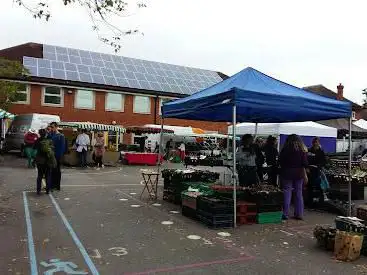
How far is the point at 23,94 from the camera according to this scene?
27.3m

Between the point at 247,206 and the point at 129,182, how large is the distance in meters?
7.13

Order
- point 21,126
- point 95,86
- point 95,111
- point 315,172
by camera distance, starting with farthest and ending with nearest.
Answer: point 95,111 < point 95,86 < point 21,126 < point 315,172

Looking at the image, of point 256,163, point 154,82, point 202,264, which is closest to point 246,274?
point 202,264

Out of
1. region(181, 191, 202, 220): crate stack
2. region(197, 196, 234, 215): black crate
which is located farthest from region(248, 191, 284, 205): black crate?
region(181, 191, 202, 220): crate stack

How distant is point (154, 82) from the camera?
32125 mm

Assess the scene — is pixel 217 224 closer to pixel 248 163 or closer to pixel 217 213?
pixel 217 213

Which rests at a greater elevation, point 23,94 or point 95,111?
point 23,94

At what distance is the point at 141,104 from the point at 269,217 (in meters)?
23.4

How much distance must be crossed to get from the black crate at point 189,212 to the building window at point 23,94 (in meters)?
21.2

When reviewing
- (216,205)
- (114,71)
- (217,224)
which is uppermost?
(114,71)

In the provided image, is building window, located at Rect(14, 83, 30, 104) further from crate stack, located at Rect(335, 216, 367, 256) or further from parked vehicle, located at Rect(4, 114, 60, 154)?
crate stack, located at Rect(335, 216, 367, 256)

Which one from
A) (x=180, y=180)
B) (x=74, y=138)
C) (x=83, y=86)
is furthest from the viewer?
(x=83, y=86)

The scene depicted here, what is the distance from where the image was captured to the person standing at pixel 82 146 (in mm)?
18969

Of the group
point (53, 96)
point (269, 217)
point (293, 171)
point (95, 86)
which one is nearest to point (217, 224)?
point (269, 217)
